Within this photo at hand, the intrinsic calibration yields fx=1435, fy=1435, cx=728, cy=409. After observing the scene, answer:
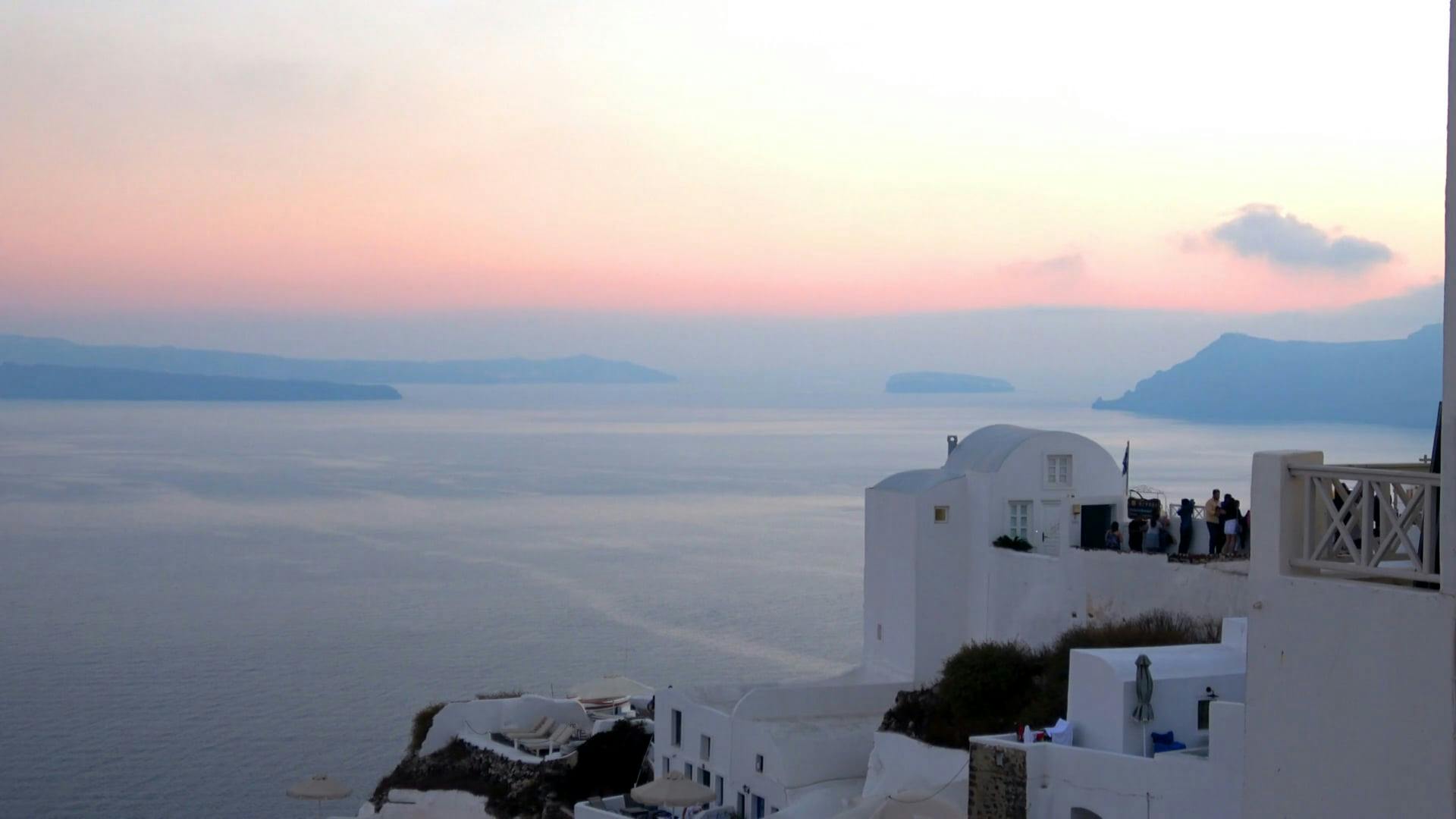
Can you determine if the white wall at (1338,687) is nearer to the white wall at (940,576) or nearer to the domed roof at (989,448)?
the domed roof at (989,448)

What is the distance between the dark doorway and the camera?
22.0 m

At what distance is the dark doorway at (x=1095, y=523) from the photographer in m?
22.0

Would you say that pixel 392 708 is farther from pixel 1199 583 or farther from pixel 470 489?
pixel 470 489

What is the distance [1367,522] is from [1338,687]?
61 centimetres

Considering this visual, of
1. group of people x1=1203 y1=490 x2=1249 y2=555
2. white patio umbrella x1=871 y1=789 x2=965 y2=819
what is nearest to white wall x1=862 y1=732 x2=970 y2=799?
white patio umbrella x1=871 y1=789 x2=965 y2=819

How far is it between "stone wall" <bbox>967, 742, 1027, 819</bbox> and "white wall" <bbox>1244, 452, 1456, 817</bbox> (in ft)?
24.0

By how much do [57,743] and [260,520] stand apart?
4793 centimetres

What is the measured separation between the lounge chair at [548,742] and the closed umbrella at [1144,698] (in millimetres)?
14184

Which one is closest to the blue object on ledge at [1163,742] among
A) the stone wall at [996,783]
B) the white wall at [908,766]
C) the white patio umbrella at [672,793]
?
the stone wall at [996,783]

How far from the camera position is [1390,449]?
113312 mm

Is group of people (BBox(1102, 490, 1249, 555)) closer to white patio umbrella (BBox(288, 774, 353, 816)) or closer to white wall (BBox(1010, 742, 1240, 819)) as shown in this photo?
white wall (BBox(1010, 742, 1240, 819))

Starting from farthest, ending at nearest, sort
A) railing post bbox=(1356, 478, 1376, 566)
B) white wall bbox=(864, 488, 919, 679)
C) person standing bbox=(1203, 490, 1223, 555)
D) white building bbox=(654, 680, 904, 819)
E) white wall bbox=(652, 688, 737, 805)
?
1. white wall bbox=(864, 488, 919, 679)
2. white wall bbox=(652, 688, 737, 805)
3. person standing bbox=(1203, 490, 1223, 555)
4. white building bbox=(654, 680, 904, 819)
5. railing post bbox=(1356, 478, 1376, 566)

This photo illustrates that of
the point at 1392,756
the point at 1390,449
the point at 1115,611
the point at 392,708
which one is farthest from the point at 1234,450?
the point at 1392,756

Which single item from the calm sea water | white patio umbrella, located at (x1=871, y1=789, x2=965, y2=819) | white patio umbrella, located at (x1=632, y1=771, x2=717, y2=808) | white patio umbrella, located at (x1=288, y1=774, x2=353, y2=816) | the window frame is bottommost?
the calm sea water
